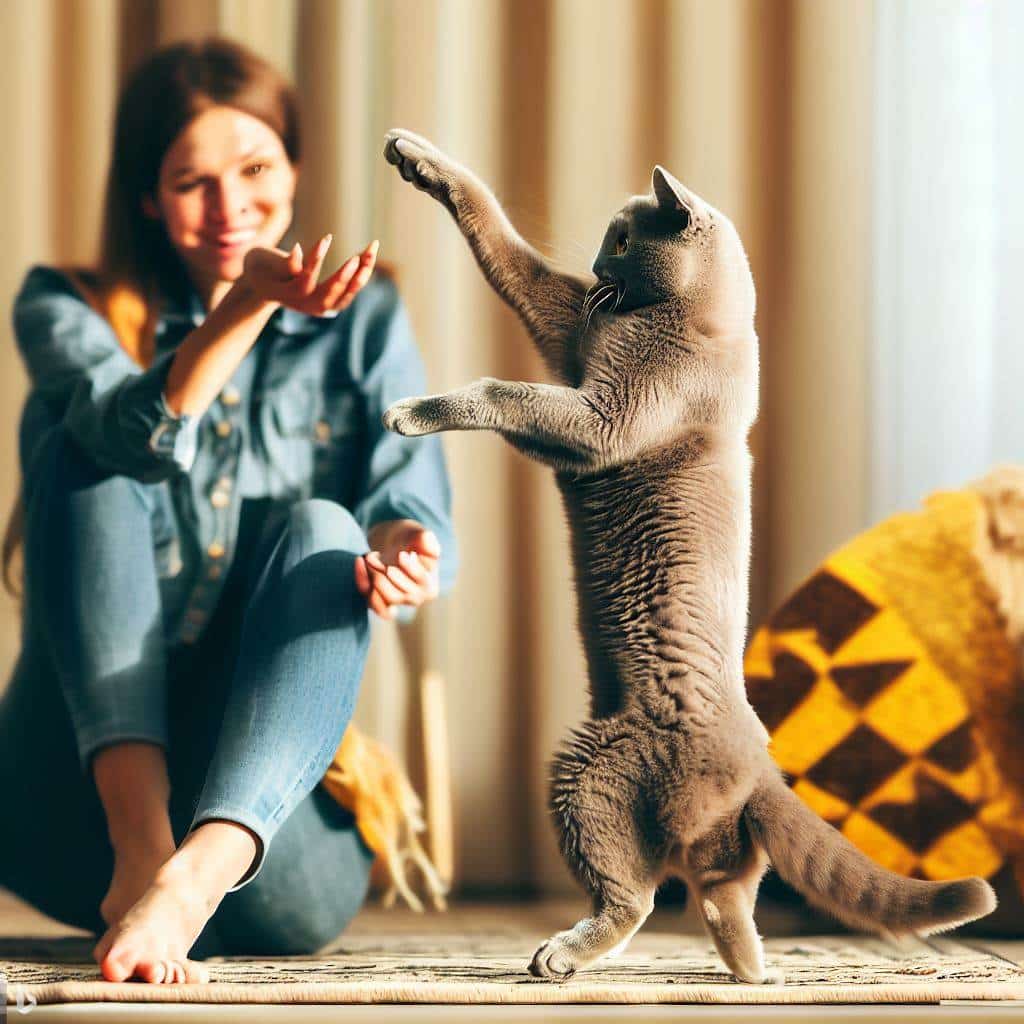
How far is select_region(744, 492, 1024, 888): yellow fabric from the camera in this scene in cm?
124

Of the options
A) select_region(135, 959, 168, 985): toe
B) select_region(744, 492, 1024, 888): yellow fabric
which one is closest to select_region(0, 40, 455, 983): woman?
select_region(135, 959, 168, 985): toe

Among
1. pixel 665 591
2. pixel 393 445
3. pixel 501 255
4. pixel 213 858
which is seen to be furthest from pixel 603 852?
pixel 393 445

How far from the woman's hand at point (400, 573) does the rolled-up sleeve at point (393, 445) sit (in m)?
0.13

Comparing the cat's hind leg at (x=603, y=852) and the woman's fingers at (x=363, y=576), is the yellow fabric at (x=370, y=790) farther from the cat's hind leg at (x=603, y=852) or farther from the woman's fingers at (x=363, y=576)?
the cat's hind leg at (x=603, y=852)

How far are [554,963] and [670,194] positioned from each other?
45 cm

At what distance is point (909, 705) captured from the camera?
1.27 metres

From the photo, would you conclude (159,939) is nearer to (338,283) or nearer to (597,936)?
(597,936)

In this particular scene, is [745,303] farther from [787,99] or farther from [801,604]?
[787,99]

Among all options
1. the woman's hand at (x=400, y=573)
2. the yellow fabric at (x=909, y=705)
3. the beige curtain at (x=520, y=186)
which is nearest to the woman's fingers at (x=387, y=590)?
the woman's hand at (x=400, y=573)

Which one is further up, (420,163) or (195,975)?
(420,163)

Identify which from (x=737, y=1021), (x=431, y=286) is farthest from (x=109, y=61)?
(x=737, y=1021)

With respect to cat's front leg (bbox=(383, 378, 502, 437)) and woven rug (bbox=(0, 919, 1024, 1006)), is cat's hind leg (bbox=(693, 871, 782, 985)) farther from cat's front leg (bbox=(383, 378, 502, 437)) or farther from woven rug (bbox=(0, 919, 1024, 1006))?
cat's front leg (bbox=(383, 378, 502, 437))

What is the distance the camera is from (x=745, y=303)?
2.48ft

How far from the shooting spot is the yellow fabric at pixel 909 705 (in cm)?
124
